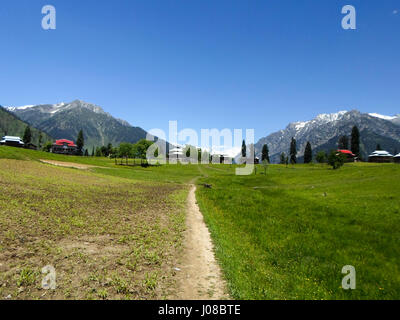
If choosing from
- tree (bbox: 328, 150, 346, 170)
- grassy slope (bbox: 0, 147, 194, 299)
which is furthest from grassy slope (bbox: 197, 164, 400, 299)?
tree (bbox: 328, 150, 346, 170)

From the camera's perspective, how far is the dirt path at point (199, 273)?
9094 millimetres

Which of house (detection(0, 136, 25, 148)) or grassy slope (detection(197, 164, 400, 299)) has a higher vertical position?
house (detection(0, 136, 25, 148))

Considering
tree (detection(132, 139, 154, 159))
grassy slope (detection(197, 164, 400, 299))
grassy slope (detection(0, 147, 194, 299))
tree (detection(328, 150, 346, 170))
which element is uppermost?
tree (detection(132, 139, 154, 159))

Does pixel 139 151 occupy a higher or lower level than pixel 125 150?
lower

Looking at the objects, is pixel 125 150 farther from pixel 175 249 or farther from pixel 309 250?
pixel 309 250

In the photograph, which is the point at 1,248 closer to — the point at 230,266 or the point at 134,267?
the point at 134,267

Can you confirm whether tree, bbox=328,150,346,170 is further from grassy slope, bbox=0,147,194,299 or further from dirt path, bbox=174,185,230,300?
dirt path, bbox=174,185,230,300

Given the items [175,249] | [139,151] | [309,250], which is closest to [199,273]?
[175,249]

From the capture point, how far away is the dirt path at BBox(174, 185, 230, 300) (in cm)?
909

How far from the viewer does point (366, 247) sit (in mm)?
14750

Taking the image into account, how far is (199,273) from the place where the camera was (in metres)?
10.9

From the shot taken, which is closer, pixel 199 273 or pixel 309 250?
pixel 199 273

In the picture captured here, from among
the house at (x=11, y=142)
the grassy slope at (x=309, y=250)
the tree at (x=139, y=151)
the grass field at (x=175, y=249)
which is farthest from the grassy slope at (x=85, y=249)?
the house at (x=11, y=142)

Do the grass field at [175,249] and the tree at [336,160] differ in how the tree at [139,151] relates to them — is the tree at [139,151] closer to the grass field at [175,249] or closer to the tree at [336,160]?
the tree at [336,160]
